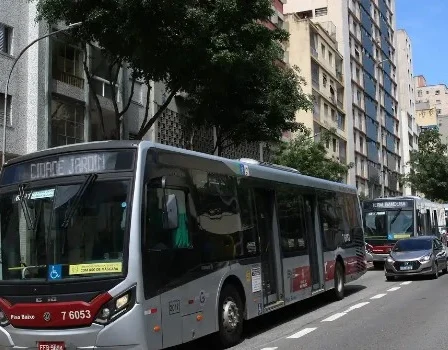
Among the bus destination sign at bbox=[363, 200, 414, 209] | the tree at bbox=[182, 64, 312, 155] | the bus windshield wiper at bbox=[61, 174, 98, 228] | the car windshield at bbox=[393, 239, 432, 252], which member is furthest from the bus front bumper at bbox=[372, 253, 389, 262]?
the bus windshield wiper at bbox=[61, 174, 98, 228]

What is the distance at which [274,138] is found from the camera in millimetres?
22875

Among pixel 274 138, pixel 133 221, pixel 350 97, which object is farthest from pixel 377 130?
pixel 133 221

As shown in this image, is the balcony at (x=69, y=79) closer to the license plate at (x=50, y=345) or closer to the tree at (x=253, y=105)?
the tree at (x=253, y=105)

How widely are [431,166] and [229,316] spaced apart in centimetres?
5366

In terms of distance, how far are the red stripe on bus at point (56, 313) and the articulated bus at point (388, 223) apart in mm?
20145

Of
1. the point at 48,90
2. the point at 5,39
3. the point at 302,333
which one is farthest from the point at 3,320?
the point at 5,39

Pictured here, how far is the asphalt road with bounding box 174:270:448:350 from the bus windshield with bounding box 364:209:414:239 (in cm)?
950

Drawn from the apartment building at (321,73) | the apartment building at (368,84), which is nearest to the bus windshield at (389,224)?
the apartment building at (321,73)

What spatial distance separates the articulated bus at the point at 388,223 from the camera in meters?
25.7

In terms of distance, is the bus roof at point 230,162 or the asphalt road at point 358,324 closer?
the bus roof at point 230,162

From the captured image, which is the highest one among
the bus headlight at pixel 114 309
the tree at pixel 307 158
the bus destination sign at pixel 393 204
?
the tree at pixel 307 158

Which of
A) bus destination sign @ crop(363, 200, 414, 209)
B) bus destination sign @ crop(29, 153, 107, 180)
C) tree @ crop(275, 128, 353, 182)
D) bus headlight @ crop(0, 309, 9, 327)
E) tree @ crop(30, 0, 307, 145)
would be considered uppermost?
tree @ crop(30, 0, 307, 145)

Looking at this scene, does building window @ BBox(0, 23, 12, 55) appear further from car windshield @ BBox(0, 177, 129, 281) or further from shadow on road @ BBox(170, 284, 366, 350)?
car windshield @ BBox(0, 177, 129, 281)

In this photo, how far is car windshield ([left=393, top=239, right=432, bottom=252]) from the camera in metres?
20.6
